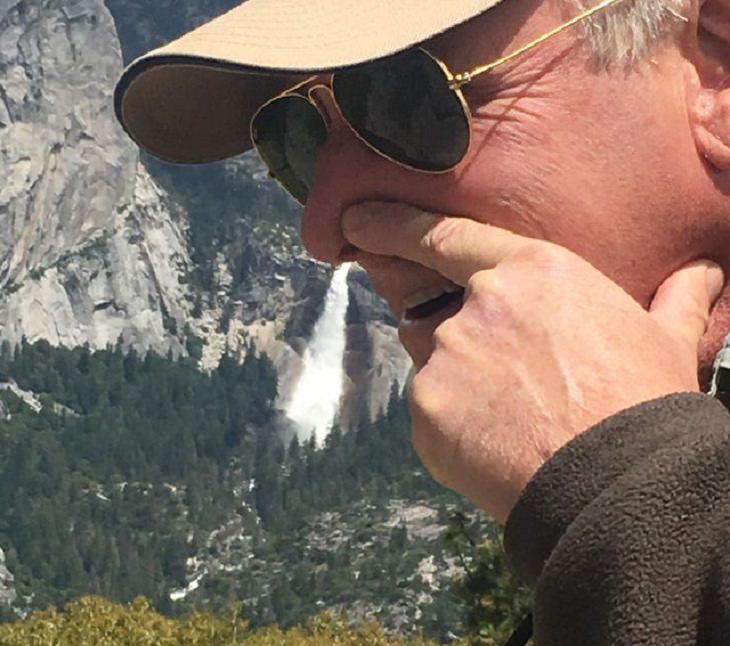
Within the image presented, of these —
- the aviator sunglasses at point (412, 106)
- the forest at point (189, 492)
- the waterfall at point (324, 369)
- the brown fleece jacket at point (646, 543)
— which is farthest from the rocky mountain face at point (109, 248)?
the brown fleece jacket at point (646, 543)

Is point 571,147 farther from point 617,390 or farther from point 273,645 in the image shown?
point 273,645

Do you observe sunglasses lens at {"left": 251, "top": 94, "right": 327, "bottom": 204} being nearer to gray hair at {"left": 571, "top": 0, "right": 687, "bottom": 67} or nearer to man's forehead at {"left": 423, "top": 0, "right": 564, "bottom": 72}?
man's forehead at {"left": 423, "top": 0, "right": 564, "bottom": 72}

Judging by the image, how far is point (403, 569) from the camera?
191ft

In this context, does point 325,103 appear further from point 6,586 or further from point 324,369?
point 324,369

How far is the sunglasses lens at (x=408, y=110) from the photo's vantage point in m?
1.52

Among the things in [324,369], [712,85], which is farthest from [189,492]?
[712,85]

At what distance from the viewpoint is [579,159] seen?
4.89 ft

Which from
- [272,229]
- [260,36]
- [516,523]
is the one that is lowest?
[272,229]

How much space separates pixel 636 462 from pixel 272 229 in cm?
8984

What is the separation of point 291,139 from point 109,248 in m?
82.0

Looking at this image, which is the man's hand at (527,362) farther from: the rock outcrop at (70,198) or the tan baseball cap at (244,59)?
the rock outcrop at (70,198)

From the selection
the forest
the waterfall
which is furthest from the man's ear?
the waterfall

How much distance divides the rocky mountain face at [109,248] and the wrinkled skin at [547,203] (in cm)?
7662

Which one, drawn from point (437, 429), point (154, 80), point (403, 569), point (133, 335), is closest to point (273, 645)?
point (154, 80)
